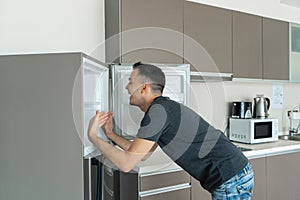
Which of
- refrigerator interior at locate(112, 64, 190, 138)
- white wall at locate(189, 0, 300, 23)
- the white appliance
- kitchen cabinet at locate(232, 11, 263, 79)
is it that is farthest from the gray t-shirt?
white wall at locate(189, 0, 300, 23)

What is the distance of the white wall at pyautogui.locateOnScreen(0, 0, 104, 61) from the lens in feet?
7.13

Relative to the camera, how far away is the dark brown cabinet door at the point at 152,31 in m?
2.38

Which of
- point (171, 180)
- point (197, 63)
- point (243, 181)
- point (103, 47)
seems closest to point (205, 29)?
point (197, 63)

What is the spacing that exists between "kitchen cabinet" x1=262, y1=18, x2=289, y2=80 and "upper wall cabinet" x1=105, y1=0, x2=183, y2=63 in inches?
40.2

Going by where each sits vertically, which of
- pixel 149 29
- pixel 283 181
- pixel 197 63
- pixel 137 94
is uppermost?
pixel 149 29

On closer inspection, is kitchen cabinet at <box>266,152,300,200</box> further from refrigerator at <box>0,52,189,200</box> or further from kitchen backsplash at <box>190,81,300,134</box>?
refrigerator at <box>0,52,189,200</box>

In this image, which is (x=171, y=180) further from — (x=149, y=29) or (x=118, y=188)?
(x=149, y=29)

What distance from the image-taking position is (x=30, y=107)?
162 centimetres

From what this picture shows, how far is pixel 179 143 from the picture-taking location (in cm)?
167

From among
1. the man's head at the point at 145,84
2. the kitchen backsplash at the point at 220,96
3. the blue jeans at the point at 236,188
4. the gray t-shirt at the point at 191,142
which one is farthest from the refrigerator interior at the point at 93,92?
the kitchen backsplash at the point at 220,96

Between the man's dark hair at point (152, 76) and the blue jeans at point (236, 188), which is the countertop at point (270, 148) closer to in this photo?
the blue jeans at point (236, 188)

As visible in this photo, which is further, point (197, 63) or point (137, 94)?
point (197, 63)

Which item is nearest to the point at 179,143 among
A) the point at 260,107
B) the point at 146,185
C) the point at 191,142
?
the point at 191,142

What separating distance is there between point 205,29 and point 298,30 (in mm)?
1330
